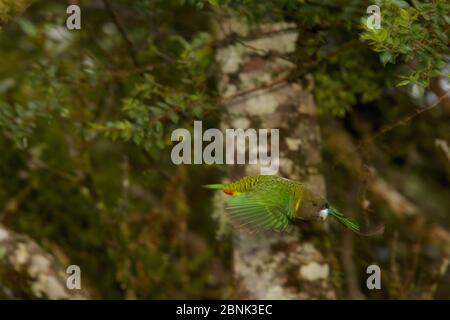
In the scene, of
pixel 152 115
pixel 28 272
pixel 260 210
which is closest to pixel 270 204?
pixel 260 210

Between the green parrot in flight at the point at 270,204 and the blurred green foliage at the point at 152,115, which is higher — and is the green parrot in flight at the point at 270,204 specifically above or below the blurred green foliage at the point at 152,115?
below

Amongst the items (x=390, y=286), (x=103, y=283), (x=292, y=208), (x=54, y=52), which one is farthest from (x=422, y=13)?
(x=103, y=283)

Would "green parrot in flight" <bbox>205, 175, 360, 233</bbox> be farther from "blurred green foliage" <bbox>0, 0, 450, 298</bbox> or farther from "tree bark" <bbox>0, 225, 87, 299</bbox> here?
"tree bark" <bbox>0, 225, 87, 299</bbox>

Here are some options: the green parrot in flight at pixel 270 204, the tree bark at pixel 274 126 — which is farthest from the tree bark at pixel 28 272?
the green parrot in flight at pixel 270 204

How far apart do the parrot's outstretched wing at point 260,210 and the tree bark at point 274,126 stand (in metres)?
0.84

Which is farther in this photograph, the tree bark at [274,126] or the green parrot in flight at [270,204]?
the tree bark at [274,126]

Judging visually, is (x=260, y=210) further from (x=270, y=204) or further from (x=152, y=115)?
(x=152, y=115)

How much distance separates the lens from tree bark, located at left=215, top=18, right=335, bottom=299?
3.36m

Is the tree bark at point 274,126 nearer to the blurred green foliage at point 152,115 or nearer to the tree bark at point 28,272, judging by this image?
the blurred green foliage at point 152,115

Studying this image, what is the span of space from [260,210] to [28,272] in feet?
5.18

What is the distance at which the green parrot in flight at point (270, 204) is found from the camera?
7.91ft

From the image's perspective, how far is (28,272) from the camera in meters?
3.64

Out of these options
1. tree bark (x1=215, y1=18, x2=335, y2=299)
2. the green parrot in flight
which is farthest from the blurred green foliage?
the green parrot in flight

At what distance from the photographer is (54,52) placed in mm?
4684
